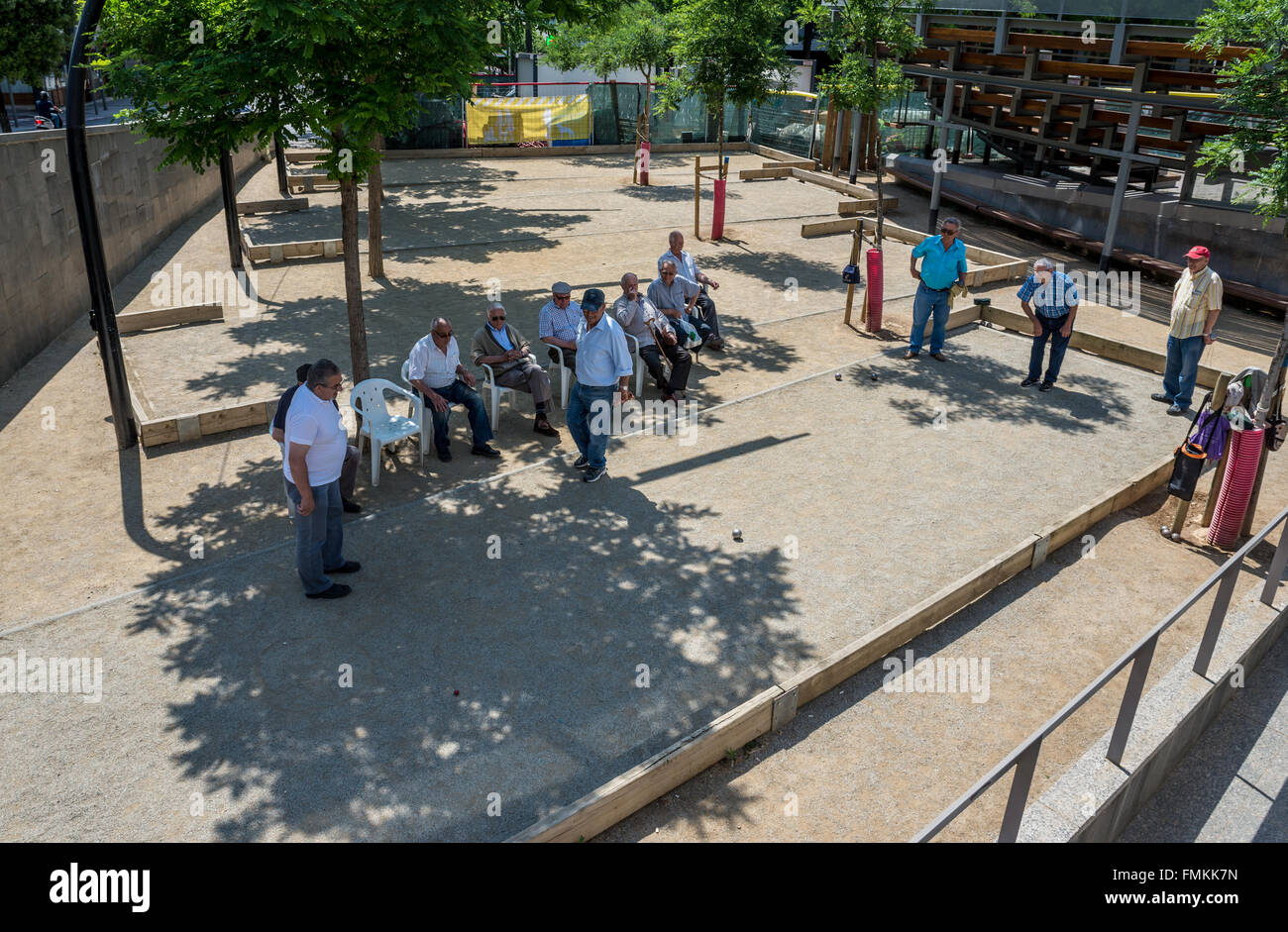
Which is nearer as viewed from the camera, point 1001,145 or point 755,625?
point 755,625

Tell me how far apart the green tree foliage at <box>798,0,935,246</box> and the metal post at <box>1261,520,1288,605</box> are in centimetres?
835

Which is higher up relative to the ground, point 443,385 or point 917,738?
point 443,385

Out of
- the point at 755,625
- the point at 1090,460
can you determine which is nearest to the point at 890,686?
the point at 755,625

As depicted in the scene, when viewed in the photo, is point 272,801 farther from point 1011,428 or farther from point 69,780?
point 1011,428

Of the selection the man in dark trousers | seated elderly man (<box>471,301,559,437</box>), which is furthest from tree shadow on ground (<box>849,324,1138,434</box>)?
the man in dark trousers

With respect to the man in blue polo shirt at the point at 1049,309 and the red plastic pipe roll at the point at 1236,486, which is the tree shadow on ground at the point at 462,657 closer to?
the red plastic pipe roll at the point at 1236,486

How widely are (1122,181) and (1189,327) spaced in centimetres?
723

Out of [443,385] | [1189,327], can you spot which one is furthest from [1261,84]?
[443,385]

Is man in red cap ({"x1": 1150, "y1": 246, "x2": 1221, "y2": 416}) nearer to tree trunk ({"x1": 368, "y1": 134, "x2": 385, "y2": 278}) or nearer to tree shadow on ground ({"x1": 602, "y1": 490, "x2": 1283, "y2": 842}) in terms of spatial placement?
tree shadow on ground ({"x1": 602, "y1": 490, "x2": 1283, "y2": 842})

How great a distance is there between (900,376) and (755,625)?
231 inches

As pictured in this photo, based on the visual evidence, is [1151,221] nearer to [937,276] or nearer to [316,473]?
[937,276]

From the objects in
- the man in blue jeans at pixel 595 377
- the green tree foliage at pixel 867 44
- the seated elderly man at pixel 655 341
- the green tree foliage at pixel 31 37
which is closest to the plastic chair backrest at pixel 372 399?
the man in blue jeans at pixel 595 377

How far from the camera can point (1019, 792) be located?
14.3 ft
